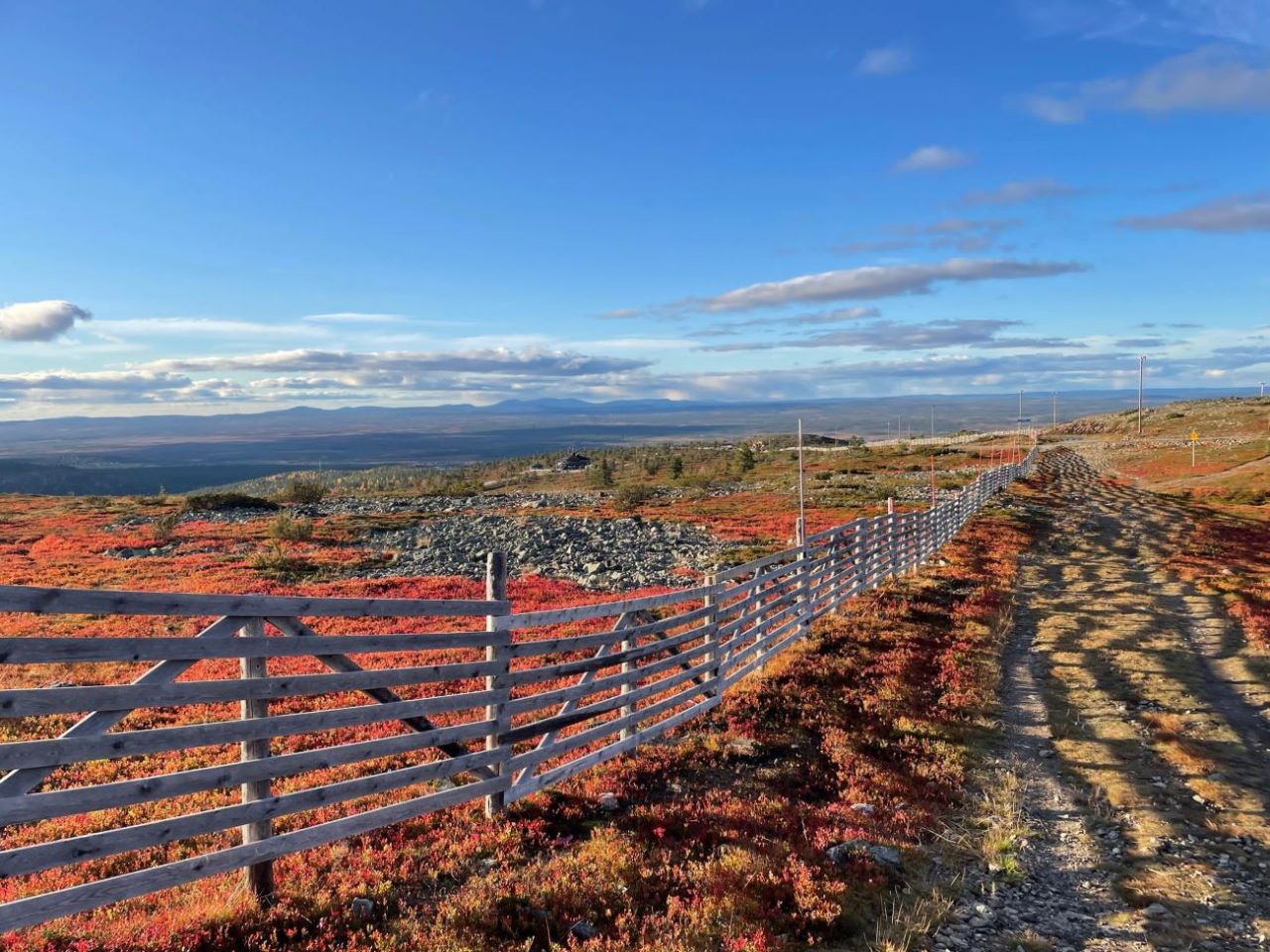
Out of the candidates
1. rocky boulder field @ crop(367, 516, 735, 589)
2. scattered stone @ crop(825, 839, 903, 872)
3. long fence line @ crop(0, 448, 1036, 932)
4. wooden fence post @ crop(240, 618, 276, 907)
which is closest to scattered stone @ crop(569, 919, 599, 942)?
long fence line @ crop(0, 448, 1036, 932)

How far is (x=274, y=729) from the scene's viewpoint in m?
5.19

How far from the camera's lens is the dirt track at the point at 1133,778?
19.8ft

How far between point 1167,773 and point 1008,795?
244cm

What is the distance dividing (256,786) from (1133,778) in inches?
376

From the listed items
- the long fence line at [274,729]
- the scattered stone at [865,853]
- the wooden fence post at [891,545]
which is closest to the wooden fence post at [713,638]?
the long fence line at [274,729]

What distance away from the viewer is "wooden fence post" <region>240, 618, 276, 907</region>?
5211mm

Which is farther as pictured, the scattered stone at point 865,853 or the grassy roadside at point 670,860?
the scattered stone at point 865,853

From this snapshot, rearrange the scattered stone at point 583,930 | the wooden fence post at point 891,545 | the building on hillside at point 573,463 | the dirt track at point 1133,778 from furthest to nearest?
the building on hillside at point 573,463 → the wooden fence post at point 891,545 → the dirt track at point 1133,778 → the scattered stone at point 583,930

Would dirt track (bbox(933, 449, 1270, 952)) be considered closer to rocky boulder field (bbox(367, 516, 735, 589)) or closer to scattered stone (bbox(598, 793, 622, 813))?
scattered stone (bbox(598, 793, 622, 813))

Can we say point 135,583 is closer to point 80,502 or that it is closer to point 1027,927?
point 1027,927

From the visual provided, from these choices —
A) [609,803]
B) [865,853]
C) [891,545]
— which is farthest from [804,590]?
[865,853]

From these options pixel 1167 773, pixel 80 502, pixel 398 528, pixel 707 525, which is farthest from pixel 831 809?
pixel 80 502

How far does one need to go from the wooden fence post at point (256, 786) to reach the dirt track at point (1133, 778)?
5085mm

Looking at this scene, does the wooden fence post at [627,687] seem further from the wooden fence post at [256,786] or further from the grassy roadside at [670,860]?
the wooden fence post at [256,786]
